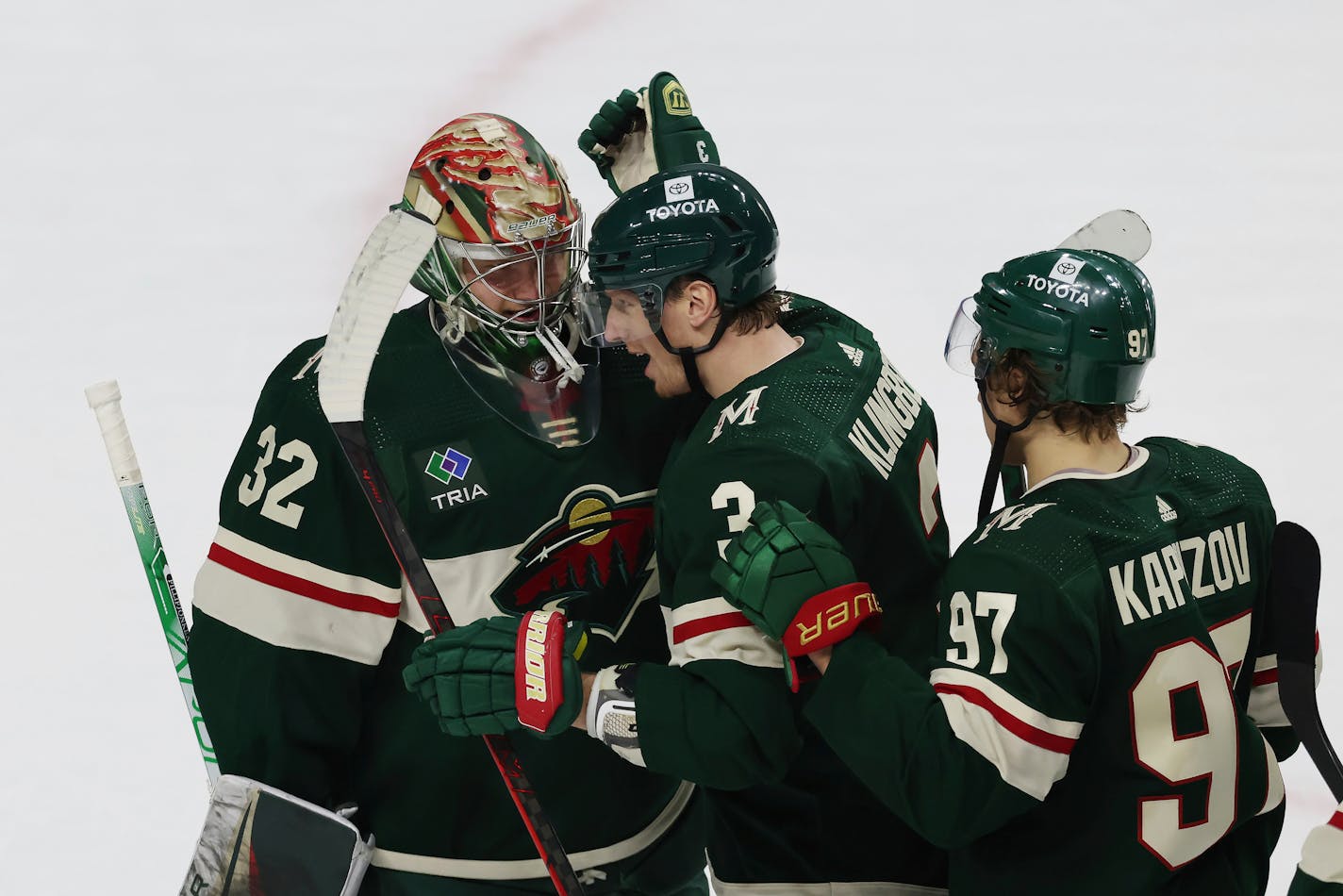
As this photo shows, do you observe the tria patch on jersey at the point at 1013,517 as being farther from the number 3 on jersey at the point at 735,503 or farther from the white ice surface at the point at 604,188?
the white ice surface at the point at 604,188

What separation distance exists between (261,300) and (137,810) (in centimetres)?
178

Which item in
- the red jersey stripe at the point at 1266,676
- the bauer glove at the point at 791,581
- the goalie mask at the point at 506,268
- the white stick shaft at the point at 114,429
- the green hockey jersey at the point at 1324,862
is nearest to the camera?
the green hockey jersey at the point at 1324,862

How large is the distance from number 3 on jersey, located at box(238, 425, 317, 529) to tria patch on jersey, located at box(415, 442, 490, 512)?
15 cm

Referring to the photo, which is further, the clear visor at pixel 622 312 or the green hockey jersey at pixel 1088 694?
→ the clear visor at pixel 622 312

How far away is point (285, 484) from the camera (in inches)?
82.4

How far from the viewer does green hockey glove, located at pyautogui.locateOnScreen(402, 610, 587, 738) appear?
191 cm

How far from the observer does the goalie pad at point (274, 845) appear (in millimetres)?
2131

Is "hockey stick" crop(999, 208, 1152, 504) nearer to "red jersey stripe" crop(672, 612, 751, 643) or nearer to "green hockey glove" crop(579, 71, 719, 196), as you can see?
"green hockey glove" crop(579, 71, 719, 196)

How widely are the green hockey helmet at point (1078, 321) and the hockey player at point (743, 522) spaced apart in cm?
26

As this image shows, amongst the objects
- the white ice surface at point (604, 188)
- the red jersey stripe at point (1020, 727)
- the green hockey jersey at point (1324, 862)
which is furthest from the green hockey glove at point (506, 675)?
the white ice surface at point (604, 188)

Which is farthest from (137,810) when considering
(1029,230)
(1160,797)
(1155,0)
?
(1155,0)

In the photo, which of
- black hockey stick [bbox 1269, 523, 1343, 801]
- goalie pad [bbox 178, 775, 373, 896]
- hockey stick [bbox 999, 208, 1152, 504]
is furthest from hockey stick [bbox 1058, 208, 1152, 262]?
goalie pad [bbox 178, 775, 373, 896]

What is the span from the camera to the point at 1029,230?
4.91 metres

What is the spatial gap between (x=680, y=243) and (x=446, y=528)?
1.66ft
